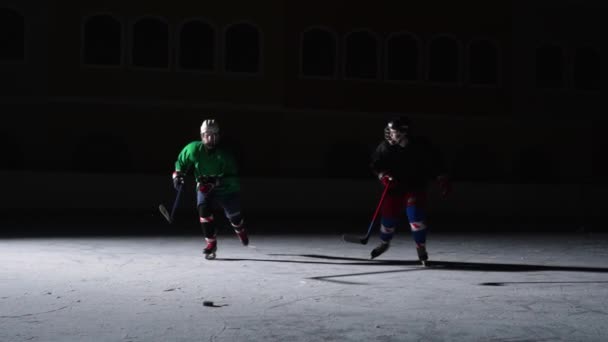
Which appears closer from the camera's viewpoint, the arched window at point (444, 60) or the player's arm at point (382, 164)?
the player's arm at point (382, 164)

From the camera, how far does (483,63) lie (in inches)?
1193

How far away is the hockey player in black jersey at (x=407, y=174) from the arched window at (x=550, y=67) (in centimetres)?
2163

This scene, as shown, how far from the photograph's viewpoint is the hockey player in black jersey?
10.2 m

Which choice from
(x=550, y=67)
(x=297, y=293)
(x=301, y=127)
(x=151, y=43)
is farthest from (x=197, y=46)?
(x=297, y=293)

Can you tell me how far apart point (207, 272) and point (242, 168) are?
17990mm

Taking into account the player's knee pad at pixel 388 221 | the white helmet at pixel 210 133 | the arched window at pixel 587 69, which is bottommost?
the player's knee pad at pixel 388 221

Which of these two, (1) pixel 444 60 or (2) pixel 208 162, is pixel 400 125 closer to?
(2) pixel 208 162

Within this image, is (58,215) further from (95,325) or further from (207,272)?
(95,325)

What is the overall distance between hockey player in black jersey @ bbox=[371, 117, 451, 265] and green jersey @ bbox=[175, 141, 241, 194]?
76.5 inches

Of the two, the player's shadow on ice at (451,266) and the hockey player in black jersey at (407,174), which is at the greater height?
the hockey player in black jersey at (407,174)

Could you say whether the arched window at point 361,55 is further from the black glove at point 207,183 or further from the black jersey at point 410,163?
the black jersey at point 410,163

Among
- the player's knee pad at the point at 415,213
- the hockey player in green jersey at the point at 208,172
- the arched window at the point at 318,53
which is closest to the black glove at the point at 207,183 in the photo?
the hockey player in green jersey at the point at 208,172

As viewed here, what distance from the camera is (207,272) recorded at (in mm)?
9648

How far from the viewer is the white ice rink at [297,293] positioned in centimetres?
628
